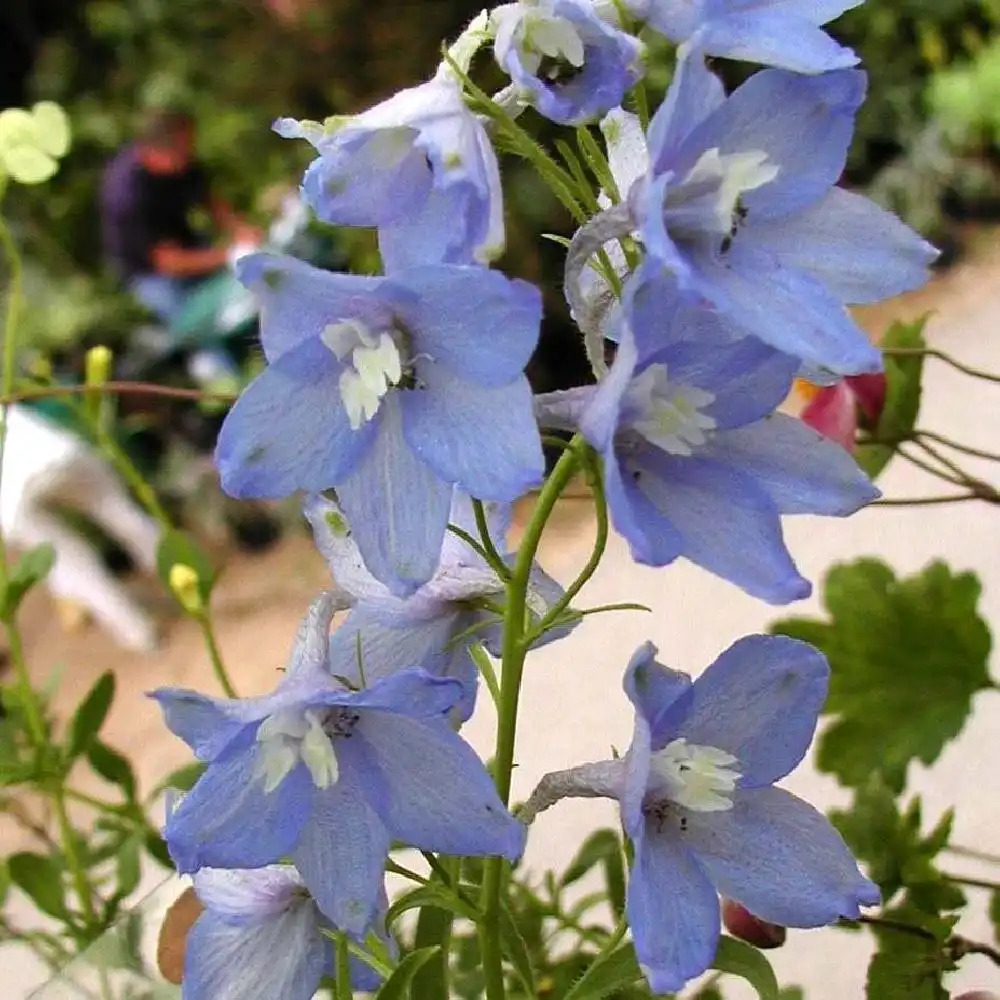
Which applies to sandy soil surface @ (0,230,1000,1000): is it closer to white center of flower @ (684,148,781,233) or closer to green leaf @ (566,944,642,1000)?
green leaf @ (566,944,642,1000)

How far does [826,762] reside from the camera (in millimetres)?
630

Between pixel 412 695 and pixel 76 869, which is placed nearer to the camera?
pixel 412 695

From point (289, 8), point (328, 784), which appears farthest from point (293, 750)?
point (289, 8)

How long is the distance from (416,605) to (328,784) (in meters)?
0.06

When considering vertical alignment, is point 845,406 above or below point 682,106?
below

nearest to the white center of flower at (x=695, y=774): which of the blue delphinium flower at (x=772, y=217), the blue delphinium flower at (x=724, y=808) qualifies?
the blue delphinium flower at (x=724, y=808)

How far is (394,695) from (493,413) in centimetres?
7

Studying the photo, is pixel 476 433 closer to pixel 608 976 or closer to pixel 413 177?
pixel 413 177

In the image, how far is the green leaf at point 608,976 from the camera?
36 cm

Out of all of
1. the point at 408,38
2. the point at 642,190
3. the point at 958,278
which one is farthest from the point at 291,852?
the point at 408,38

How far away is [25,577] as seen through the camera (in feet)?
1.94

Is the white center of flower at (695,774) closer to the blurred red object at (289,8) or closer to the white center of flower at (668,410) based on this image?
the white center of flower at (668,410)

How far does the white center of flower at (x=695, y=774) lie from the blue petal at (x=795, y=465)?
6 cm

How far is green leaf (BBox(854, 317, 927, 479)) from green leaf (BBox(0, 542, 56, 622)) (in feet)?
1.26
